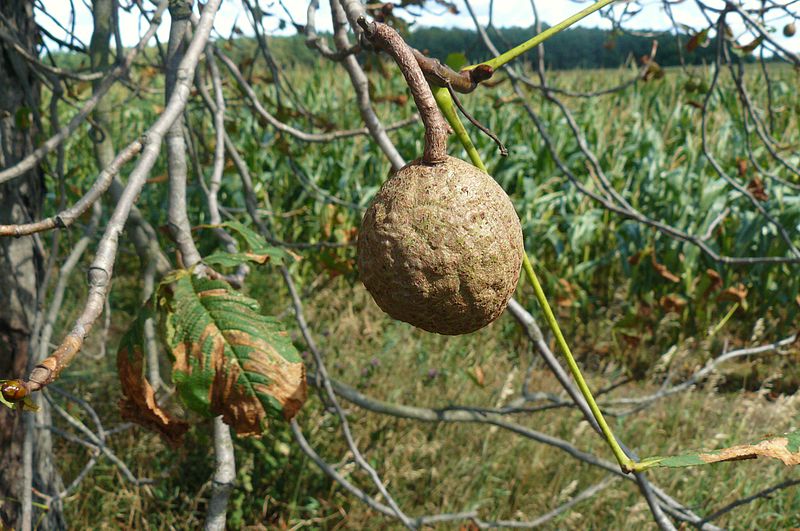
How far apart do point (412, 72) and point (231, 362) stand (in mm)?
455

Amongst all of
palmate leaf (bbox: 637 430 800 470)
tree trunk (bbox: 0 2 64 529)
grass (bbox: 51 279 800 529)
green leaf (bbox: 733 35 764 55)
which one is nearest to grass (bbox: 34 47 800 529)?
grass (bbox: 51 279 800 529)

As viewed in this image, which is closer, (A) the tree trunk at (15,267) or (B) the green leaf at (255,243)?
(B) the green leaf at (255,243)

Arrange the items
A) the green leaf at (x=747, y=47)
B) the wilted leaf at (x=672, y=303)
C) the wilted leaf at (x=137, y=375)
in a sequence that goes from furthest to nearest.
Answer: the wilted leaf at (x=672, y=303) < the green leaf at (x=747, y=47) < the wilted leaf at (x=137, y=375)

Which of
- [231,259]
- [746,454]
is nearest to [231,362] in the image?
[231,259]

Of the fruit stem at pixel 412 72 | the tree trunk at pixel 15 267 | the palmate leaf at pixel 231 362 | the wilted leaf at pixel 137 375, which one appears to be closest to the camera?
the fruit stem at pixel 412 72

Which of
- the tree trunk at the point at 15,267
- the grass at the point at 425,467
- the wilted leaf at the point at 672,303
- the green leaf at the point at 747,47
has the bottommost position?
the grass at the point at 425,467

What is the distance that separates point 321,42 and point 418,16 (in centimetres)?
85

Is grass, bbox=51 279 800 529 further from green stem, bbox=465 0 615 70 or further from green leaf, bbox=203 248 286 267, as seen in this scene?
green stem, bbox=465 0 615 70

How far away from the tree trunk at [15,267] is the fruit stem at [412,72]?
5.19 ft

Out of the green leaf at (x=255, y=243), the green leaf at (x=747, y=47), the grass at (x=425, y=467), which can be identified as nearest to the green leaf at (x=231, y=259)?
the green leaf at (x=255, y=243)

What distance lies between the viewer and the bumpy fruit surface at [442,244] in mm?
627

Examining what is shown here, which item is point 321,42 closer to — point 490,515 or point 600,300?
point 490,515

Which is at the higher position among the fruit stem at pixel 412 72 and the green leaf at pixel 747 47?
the green leaf at pixel 747 47

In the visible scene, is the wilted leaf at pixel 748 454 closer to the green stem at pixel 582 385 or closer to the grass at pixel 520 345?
the green stem at pixel 582 385
